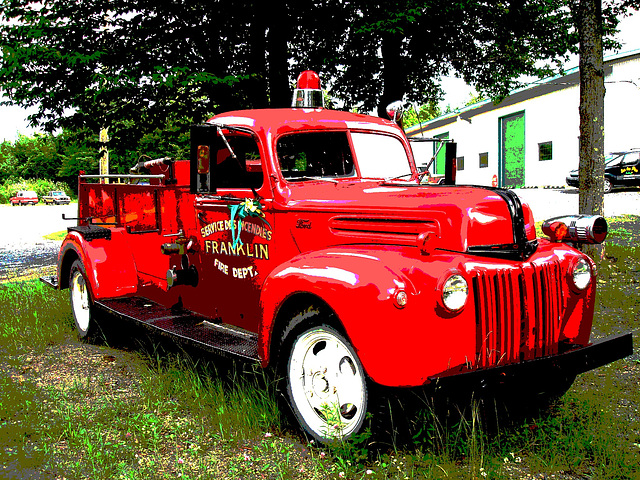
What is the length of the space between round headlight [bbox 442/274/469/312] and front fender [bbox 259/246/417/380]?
0.54ft

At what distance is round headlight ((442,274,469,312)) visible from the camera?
3055 mm

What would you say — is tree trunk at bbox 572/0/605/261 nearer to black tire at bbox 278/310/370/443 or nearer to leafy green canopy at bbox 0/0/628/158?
leafy green canopy at bbox 0/0/628/158

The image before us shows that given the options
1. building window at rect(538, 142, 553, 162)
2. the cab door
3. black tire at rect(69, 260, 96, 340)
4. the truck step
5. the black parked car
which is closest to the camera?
the truck step

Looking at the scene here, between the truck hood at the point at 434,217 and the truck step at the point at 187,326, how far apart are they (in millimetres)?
1029

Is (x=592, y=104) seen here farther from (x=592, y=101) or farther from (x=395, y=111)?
(x=395, y=111)

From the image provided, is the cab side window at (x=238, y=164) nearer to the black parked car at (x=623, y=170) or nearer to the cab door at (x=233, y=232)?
the cab door at (x=233, y=232)

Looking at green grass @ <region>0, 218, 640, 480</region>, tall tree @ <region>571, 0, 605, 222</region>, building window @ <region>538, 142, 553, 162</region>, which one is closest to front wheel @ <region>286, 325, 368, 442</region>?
green grass @ <region>0, 218, 640, 480</region>

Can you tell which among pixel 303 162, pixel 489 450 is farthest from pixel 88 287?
pixel 489 450

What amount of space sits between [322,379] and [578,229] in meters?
1.87

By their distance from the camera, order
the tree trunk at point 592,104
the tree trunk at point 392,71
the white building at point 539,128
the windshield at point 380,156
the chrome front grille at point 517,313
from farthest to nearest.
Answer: the white building at point 539,128
the tree trunk at point 392,71
the tree trunk at point 592,104
the windshield at point 380,156
the chrome front grille at point 517,313

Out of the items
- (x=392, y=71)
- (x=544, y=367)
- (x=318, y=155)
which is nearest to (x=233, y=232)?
(x=318, y=155)

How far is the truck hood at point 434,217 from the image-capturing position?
3350mm

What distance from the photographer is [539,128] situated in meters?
29.3

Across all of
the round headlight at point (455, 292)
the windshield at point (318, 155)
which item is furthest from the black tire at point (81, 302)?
the round headlight at point (455, 292)
